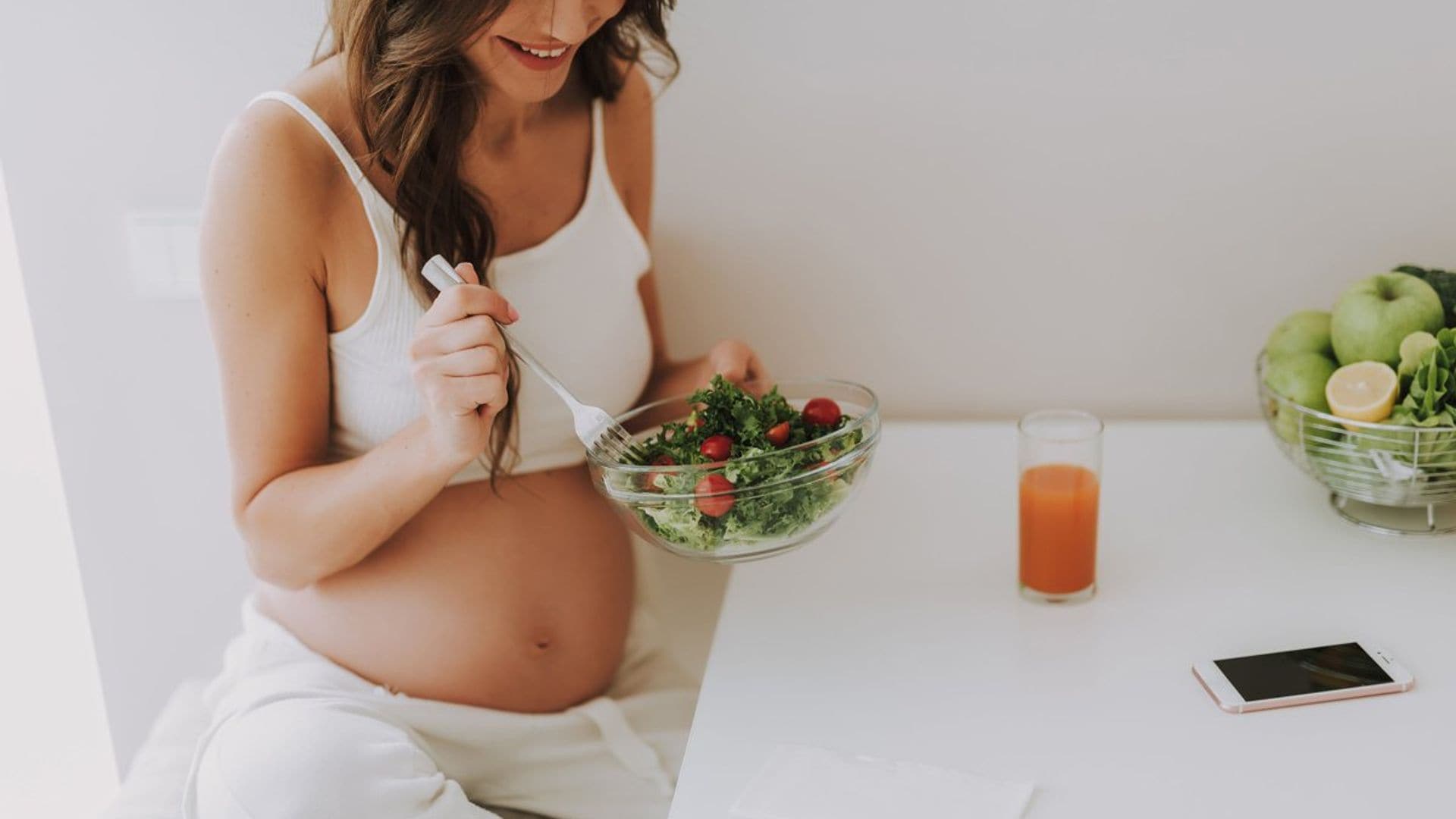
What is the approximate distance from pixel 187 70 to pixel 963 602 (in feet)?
3.40

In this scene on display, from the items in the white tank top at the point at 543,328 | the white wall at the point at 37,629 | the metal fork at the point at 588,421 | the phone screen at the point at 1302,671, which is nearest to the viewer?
the phone screen at the point at 1302,671

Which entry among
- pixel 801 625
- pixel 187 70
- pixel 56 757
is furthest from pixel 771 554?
pixel 56 757

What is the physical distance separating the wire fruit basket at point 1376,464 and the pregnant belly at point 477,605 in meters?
0.69

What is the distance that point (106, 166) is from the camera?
1427mm

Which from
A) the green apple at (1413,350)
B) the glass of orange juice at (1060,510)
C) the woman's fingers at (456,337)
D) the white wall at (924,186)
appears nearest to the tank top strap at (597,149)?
the white wall at (924,186)

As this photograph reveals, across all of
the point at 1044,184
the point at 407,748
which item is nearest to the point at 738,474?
the point at 407,748

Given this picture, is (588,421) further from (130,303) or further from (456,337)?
(130,303)

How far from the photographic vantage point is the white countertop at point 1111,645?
32.2 inches

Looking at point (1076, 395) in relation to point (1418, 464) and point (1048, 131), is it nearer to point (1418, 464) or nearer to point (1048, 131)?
point (1048, 131)

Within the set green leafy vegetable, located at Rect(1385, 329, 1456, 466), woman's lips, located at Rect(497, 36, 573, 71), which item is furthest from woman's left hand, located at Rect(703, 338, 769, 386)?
green leafy vegetable, located at Rect(1385, 329, 1456, 466)

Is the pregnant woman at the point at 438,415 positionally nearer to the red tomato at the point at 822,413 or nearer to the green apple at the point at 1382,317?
the red tomato at the point at 822,413

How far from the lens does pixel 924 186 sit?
1437mm

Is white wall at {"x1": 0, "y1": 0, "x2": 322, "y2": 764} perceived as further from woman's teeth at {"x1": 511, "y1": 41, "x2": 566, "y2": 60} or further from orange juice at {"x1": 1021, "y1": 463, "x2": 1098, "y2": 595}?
orange juice at {"x1": 1021, "y1": 463, "x2": 1098, "y2": 595}

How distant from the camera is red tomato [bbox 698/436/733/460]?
971 millimetres
